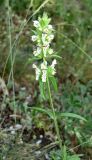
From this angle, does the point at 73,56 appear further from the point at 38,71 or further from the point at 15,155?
the point at 38,71

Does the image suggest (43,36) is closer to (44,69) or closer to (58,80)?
(44,69)

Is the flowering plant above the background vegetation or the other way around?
the other way around

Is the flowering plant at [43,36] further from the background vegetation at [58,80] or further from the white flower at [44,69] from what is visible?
the background vegetation at [58,80]

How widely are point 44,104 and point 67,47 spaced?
54 centimetres

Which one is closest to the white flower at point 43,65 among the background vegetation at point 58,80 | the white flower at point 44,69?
the white flower at point 44,69

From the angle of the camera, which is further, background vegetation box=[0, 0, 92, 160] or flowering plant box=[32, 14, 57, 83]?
background vegetation box=[0, 0, 92, 160]

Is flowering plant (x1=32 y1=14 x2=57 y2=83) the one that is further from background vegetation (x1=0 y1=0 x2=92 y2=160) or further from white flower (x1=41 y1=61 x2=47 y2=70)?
background vegetation (x1=0 y1=0 x2=92 y2=160)

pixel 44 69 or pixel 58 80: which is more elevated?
pixel 58 80

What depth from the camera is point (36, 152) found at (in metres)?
2.45

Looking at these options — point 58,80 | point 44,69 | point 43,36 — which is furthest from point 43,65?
point 58,80

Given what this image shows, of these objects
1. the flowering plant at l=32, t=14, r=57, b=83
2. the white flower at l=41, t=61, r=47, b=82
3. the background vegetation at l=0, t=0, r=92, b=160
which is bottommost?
the white flower at l=41, t=61, r=47, b=82

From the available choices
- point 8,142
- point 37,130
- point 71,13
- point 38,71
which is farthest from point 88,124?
point 71,13

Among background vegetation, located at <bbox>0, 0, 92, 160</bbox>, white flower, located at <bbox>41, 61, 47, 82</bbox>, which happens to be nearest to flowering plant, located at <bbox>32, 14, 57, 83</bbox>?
white flower, located at <bbox>41, 61, 47, 82</bbox>

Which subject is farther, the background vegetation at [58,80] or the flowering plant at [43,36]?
the background vegetation at [58,80]
